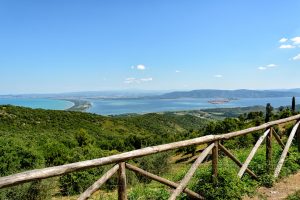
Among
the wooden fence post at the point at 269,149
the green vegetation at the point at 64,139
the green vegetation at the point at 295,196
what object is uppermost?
the wooden fence post at the point at 269,149

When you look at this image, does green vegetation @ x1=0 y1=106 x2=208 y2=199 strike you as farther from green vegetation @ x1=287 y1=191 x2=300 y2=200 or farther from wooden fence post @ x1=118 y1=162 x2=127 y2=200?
green vegetation @ x1=287 y1=191 x2=300 y2=200

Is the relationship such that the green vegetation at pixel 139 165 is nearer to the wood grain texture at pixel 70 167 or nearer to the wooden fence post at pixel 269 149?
the wooden fence post at pixel 269 149

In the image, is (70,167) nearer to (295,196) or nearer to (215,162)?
(215,162)

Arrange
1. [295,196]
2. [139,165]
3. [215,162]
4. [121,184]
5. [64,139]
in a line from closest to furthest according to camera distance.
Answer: [121,184]
[215,162]
[295,196]
[139,165]
[64,139]

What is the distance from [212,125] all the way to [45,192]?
37.8 m

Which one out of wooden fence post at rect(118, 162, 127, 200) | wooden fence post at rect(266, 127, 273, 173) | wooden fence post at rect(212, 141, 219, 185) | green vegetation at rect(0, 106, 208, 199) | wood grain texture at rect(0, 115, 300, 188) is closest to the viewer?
wood grain texture at rect(0, 115, 300, 188)

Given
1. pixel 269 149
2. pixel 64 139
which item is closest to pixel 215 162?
pixel 269 149

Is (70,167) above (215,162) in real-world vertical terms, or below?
above

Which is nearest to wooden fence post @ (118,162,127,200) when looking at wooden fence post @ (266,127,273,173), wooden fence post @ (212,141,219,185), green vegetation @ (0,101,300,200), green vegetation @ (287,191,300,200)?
green vegetation @ (0,101,300,200)

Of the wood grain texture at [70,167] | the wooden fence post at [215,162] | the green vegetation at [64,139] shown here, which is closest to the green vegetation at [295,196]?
the wooden fence post at [215,162]

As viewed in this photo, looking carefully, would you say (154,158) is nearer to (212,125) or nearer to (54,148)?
(54,148)

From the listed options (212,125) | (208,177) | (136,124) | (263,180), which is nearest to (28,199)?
(208,177)

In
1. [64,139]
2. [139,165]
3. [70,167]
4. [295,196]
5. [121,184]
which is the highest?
[70,167]

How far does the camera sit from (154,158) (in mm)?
12234
